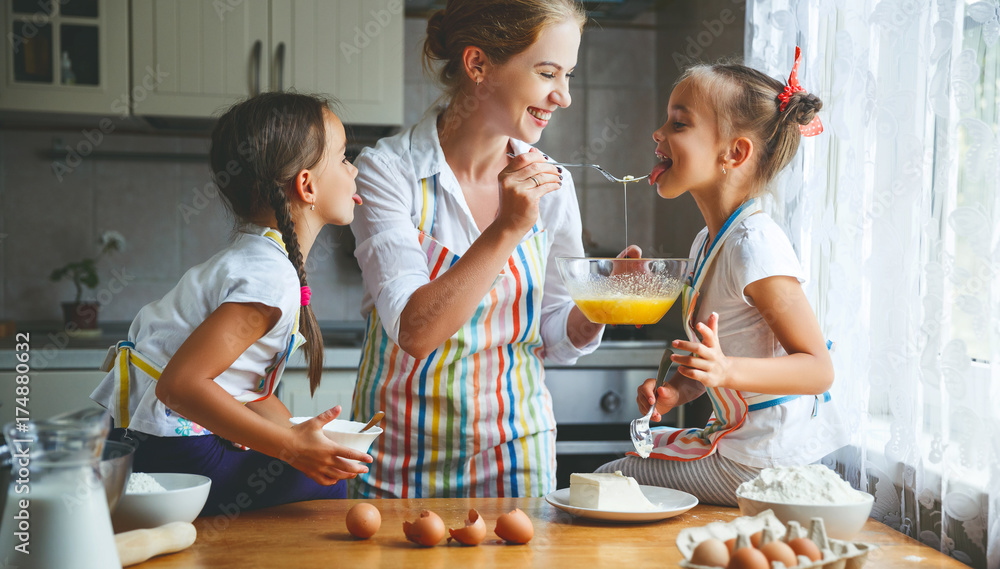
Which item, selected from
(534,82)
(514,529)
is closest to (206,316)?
(514,529)

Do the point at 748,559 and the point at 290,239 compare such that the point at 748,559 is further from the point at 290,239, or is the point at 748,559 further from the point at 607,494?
the point at 290,239

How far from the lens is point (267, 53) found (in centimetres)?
275

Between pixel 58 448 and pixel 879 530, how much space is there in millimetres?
1042

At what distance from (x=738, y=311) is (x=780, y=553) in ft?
1.97

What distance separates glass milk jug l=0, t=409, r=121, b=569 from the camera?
773mm

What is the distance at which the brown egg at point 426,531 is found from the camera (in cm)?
100

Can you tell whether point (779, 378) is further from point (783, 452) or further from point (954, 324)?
point (954, 324)

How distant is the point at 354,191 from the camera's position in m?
1.47

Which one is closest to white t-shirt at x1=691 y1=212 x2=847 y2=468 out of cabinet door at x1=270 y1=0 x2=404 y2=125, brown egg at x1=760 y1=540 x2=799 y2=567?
brown egg at x1=760 y1=540 x2=799 y2=567

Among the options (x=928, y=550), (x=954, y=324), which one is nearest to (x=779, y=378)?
(x=928, y=550)

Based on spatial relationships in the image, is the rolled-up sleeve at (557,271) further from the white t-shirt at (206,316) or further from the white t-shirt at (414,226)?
the white t-shirt at (206,316)

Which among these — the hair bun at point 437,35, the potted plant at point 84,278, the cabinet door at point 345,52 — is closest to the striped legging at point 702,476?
the hair bun at point 437,35

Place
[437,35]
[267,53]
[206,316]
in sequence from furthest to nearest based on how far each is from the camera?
[267,53] → [437,35] → [206,316]

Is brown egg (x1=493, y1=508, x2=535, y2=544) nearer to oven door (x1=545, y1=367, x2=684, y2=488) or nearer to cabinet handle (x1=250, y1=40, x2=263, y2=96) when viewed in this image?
oven door (x1=545, y1=367, x2=684, y2=488)
